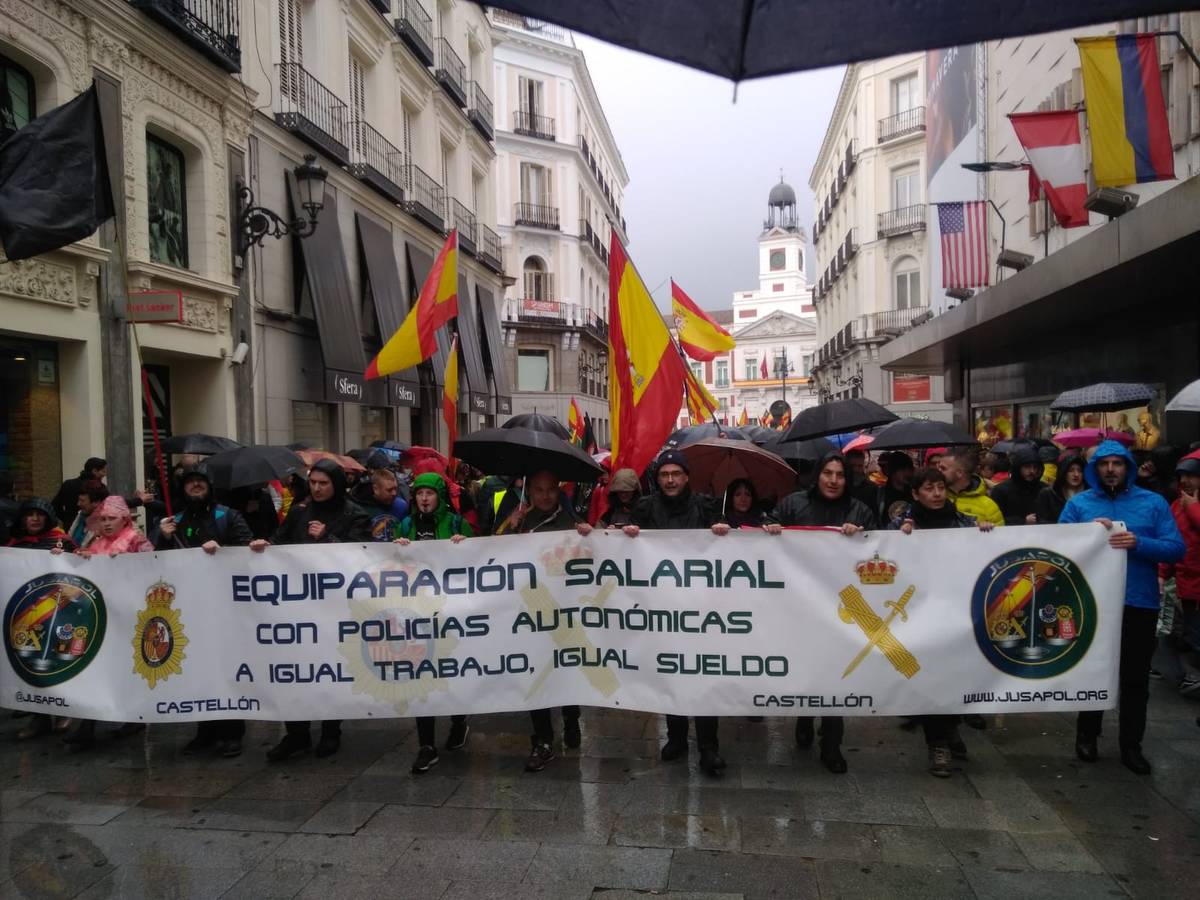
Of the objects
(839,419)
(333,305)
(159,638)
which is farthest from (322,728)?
(333,305)

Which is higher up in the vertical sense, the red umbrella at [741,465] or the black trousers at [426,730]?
the red umbrella at [741,465]

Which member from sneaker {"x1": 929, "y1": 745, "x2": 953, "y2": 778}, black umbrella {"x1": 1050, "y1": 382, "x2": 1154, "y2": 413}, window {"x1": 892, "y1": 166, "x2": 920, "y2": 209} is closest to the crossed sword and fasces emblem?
sneaker {"x1": 929, "y1": 745, "x2": 953, "y2": 778}

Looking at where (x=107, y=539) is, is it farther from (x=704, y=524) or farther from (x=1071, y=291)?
(x=1071, y=291)

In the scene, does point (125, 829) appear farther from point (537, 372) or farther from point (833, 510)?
point (537, 372)

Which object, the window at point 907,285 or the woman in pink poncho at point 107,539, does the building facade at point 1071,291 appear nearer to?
the woman in pink poncho at point 107,539

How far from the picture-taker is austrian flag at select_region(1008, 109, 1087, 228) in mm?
12211

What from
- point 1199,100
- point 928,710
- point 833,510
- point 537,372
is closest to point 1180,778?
point 928,710

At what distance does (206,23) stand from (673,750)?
12283mm

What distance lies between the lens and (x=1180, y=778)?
15.1 ft

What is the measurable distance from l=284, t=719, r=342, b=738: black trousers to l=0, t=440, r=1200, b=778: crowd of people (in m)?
0.02

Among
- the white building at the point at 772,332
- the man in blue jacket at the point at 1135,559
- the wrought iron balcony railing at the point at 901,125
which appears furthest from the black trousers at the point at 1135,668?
the white building at the point at 772,332

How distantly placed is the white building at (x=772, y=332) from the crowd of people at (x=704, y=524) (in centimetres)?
7692

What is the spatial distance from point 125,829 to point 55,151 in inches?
158

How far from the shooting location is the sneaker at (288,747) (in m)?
5.05
